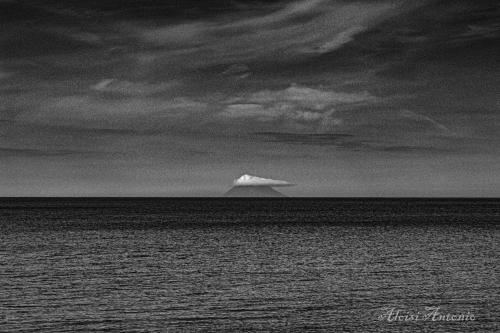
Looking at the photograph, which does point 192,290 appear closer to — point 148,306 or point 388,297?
point 148,306

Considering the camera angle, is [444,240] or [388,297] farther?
[444,240]

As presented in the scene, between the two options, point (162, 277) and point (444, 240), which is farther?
point (444, 240)

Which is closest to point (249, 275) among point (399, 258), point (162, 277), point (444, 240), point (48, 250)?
point (162, 277)

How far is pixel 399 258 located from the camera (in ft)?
200

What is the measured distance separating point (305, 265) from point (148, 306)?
2152 cm

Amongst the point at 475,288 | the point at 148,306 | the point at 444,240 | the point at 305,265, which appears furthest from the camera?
the point at 444,240

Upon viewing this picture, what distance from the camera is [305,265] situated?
Result: 54562mm

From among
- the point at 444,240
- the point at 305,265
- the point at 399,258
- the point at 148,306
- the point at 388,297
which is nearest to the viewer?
the point at 148,306

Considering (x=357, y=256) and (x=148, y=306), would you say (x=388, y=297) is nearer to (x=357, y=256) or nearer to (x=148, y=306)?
(x=148, y=306)

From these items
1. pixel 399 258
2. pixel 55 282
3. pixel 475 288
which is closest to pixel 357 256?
pixel 399 258

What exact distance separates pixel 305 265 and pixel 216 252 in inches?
552

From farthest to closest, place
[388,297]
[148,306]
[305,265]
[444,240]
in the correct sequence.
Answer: [444,240] < [305,265] < [388,297] < [148,306]

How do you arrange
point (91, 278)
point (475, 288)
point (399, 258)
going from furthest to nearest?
point (399, 258) < point (91, 278) < point (475, 288)

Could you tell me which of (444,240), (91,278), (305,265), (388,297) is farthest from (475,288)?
(444,240)
